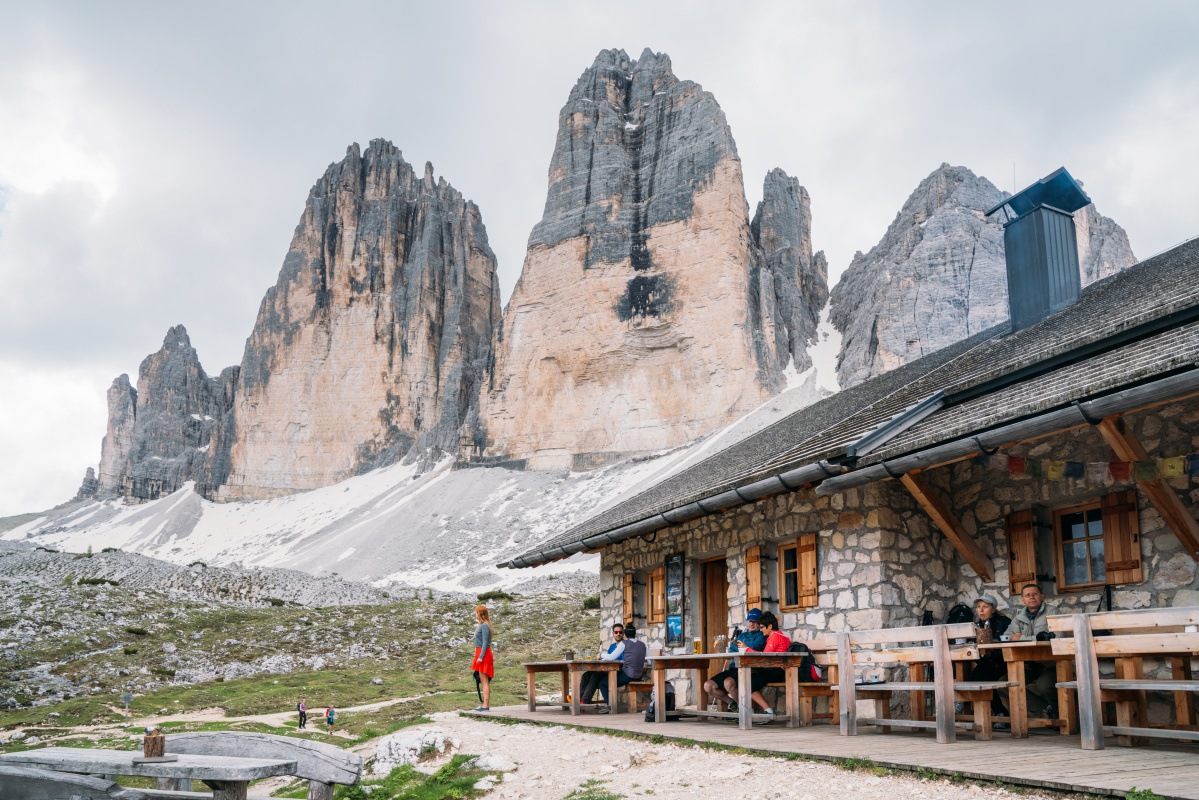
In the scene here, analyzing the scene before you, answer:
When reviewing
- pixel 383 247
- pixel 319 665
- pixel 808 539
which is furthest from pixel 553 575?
pixel 383 247

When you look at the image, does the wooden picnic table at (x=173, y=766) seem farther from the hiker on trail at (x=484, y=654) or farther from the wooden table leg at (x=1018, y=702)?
the hiker on trail at (x=484, y=654)

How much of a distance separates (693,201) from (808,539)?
65.3 m

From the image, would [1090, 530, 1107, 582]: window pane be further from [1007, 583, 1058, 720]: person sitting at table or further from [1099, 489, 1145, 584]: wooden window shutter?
[1007, 583, 1058, 720]: person sitting at table

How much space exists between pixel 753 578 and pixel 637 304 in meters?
61.8

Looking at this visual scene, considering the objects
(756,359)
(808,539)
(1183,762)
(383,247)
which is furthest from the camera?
(383,247)

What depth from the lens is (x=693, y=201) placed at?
71938 mm

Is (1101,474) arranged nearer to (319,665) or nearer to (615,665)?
(615,665)

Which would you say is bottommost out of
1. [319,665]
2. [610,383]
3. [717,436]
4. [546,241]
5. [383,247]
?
[319,665]

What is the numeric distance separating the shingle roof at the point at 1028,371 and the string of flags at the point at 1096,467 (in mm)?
502

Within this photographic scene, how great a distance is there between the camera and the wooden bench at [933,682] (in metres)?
6.21

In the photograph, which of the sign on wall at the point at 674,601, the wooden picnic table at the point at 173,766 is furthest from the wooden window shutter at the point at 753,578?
the wooden picnic table at the point at 173,766

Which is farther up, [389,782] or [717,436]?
[717,436]

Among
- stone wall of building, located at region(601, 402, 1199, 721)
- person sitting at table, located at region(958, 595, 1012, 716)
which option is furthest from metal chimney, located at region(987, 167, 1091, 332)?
person sitting at table, located at region(958, 595, 1012, 716)

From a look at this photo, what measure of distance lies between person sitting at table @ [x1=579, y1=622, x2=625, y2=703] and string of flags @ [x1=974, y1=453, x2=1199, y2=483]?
4.59 metres
